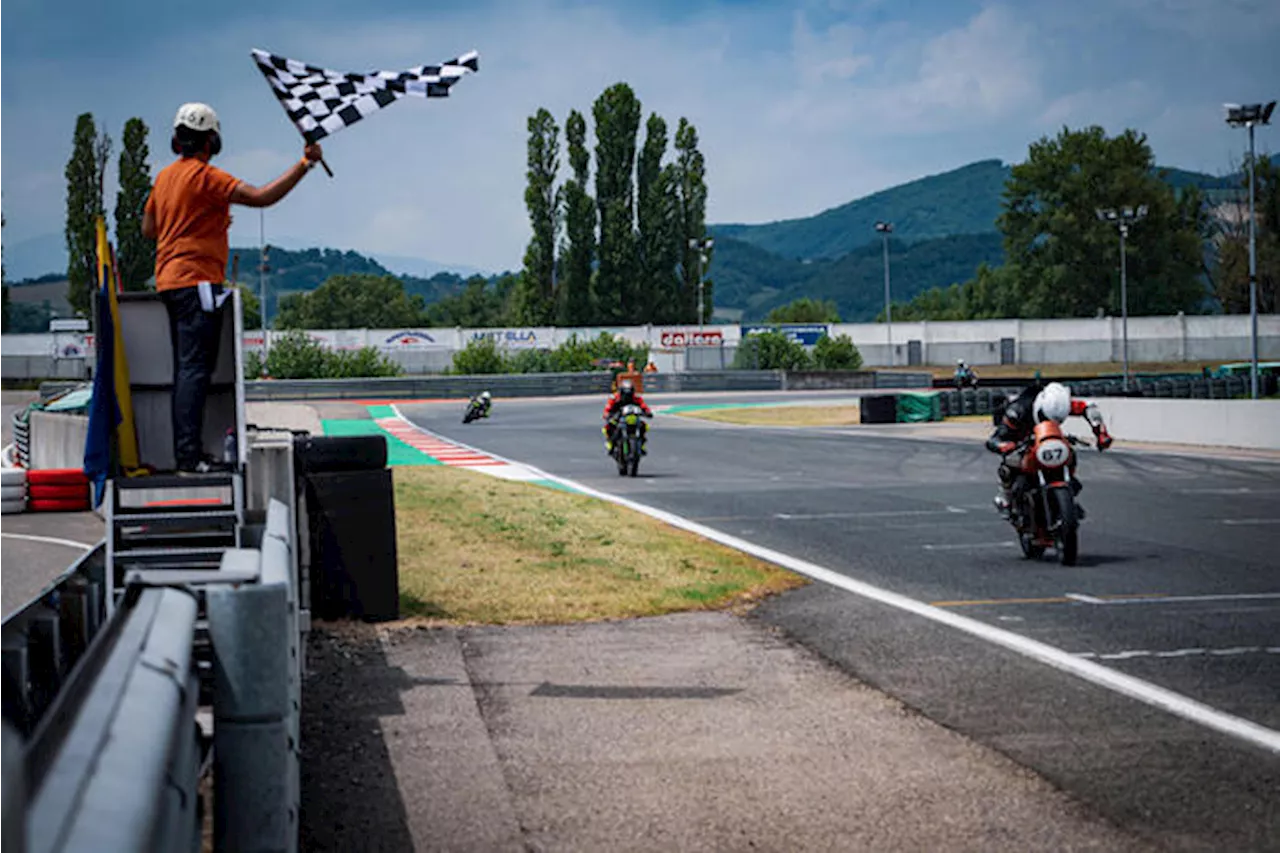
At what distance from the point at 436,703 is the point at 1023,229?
12034 centimetres

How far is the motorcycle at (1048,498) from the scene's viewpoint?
1172 centimetres

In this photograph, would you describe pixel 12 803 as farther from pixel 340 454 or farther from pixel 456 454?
pixel 456 454

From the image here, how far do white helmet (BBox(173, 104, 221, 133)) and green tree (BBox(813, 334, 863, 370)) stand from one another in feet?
220

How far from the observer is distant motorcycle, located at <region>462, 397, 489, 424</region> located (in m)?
40.8

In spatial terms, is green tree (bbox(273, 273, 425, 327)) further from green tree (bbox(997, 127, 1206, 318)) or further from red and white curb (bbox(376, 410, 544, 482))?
red and white curb (bbox(376, 410, 544, 482))

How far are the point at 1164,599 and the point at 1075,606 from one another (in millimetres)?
750

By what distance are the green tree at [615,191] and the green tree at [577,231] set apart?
0.89 meters

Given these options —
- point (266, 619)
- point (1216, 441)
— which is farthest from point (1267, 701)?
point (1216, 441)

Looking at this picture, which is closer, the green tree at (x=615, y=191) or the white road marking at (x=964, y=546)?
the white road marking at (x=964, y=546)

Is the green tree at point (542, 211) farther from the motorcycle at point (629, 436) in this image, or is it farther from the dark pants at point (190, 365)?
the dark pants at point (190, 365)

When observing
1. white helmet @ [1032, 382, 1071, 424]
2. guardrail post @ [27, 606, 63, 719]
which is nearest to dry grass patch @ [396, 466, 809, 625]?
white helmet @ [1032, 382, 1071, 424]

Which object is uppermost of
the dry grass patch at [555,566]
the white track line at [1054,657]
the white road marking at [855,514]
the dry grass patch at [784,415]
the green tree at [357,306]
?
the green tree at [357,306]

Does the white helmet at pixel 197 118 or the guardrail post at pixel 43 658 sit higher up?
the white helmet at pixel 197 118

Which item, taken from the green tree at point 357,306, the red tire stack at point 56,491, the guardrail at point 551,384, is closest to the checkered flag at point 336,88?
the red tire stack at point 56,491
